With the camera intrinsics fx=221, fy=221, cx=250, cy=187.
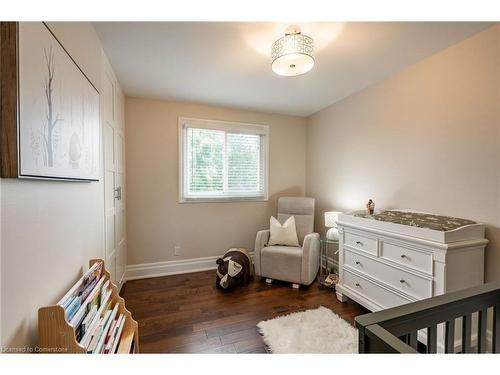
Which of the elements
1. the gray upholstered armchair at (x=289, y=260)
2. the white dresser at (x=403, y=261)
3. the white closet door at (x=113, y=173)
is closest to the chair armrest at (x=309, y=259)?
the gray upholstered armchair at (x=289, y=260)

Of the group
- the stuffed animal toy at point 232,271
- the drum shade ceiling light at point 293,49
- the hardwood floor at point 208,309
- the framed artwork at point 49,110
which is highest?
the drum shade ceiling light at point 293,49

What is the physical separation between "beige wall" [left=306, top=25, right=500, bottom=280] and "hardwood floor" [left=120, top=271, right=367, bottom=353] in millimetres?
1247

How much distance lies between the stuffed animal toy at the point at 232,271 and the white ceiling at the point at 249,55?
206 cm

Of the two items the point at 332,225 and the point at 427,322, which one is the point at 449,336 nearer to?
the point at 427,322

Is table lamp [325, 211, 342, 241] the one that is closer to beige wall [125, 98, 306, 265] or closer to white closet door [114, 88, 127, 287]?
beige wall [125, 98, 306, 265]

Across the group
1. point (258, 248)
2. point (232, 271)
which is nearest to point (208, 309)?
point (232, 271)

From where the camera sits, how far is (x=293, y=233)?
2.97 meters

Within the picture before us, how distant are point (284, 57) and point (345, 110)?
1.64 metres

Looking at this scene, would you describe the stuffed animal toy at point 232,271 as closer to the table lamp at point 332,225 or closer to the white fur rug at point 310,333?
the white fur rug at point 310,333

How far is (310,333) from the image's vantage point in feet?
5.91

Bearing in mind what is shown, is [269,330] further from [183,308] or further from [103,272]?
[103,272]

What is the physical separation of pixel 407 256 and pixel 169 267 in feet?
9.00

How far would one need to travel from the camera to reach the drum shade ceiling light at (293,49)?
1548mm
